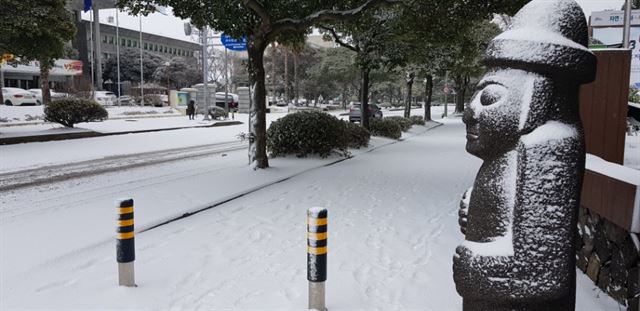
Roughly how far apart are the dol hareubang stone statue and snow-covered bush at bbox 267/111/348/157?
11.0 metres

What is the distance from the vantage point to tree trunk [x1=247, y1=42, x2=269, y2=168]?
11383 millimetres

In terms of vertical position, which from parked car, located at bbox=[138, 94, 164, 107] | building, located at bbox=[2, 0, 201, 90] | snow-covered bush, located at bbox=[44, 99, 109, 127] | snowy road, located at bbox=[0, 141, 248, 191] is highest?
building, located at bbox=[2, 0, 201, 90]

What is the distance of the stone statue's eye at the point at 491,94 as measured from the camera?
2.72 m

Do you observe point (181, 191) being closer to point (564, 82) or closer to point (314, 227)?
point (314, 227)

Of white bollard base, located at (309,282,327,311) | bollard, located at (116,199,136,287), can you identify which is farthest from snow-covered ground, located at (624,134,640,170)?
bollard, located at (116,199,136,287)

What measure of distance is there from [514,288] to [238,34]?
9.73 meters

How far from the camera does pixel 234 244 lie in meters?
6.18

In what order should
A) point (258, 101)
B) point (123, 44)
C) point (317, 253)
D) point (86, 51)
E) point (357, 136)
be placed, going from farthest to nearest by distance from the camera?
point (123, 44), point (86, 51), point (357, 136), point (258, 101), point (317, 253)

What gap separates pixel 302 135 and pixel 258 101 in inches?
95.0

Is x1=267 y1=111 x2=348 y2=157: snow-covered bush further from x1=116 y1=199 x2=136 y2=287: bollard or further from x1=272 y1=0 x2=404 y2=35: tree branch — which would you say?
x1=116 y1=199 x2=136 y2=287: bollard

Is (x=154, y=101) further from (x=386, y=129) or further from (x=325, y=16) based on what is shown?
(x=325, y=16)

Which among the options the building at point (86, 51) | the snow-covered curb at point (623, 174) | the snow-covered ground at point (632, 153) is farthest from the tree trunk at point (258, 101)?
the building at point (86, 51)

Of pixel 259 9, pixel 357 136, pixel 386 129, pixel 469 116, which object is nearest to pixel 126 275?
pixel 469 116

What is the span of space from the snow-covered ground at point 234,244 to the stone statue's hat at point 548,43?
2.55 meters
